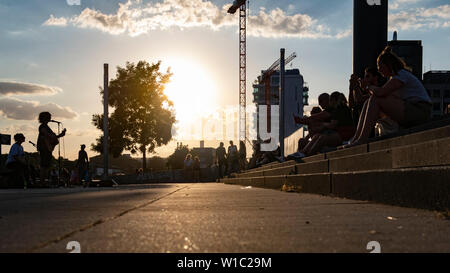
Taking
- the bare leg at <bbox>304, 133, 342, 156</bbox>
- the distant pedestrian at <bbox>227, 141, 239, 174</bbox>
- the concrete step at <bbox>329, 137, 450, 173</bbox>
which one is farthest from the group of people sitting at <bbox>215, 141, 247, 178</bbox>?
the concrete step at <bbox>329, 137, 450, 173</bbox>

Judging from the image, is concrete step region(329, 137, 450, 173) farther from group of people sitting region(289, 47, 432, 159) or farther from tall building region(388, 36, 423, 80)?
tall building region(388, 36, 423, 80)

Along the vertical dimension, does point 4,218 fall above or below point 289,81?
below

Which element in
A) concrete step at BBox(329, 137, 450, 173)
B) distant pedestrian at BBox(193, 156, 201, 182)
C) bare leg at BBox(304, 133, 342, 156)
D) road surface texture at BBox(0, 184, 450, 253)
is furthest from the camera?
distant pedestrian at BBox(193, 156, 201, 182)

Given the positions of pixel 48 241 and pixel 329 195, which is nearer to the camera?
pixel 48 241

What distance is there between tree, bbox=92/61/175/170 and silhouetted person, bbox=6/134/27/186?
124ft

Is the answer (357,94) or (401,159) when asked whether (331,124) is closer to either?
(357,94)

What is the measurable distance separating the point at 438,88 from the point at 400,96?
4016 inches

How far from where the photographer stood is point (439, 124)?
5.05 meters

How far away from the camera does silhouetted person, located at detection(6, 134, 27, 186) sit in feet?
36.8

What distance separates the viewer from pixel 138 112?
5044cm

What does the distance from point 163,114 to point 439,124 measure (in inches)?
1846

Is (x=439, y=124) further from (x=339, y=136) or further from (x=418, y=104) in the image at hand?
(x=339, y=136)

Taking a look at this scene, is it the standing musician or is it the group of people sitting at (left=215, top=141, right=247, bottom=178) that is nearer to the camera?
the standing musician

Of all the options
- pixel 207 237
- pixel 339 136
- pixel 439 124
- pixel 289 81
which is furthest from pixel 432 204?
pixel 289 81
